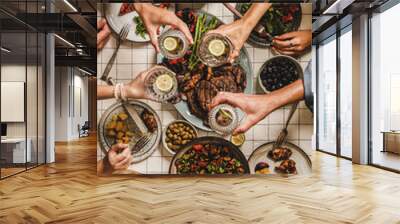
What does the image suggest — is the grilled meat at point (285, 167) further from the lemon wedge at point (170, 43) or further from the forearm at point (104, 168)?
the forearm at point (104, 168)

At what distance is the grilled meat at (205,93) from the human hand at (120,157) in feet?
4.54

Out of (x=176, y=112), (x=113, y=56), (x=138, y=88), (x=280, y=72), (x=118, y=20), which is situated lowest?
(x=176, y=112)

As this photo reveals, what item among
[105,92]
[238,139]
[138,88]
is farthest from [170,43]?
[238,139]

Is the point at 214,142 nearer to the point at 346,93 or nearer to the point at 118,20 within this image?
the point at 118,20

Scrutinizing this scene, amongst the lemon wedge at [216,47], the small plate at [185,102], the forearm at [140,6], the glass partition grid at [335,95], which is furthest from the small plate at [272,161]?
the forearm at [140,6]

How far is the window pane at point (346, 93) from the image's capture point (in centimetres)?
824

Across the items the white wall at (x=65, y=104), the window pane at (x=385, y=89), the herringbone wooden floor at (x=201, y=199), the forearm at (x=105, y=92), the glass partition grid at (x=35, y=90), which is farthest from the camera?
the white wall at (x=65, y=104)

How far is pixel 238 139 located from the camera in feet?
19.8

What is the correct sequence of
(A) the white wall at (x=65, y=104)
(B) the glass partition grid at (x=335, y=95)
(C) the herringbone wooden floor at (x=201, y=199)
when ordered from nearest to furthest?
(C) the herringbone wooden floor at (x=201, y=199)
(B) the glass partition grid at (x=335, y=95)
(A) the white wall at (x=65, y=104)

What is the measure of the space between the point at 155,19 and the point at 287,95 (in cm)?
243

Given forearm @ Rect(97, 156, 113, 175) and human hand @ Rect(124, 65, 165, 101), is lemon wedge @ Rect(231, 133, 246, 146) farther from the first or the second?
forearm @ Rect(97, 156, 113, 175)

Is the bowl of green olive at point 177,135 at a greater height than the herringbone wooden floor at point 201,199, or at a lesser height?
greater

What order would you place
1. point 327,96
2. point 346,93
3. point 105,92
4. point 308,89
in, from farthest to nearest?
point 327,96, point 346,93, point 308,89, point 105,92

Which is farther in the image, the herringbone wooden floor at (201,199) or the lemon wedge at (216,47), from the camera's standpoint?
the lemon wedge at (216,47)
